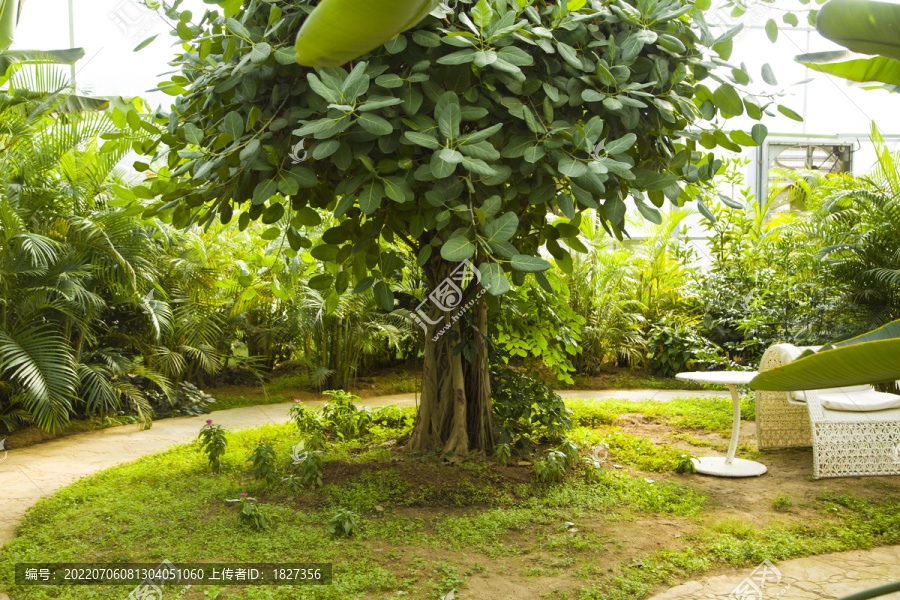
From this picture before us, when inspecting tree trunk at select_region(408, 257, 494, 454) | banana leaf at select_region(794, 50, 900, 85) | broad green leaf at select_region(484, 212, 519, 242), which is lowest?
tree trunk at select_region(408, 257, 494, 454)

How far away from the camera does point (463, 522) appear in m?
3.05

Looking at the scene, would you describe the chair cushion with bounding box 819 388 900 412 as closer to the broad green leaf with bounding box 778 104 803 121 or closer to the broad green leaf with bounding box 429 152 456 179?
the broad green leaf with bounding box 778 104 803 121

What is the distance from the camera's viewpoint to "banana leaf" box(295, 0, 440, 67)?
655mm

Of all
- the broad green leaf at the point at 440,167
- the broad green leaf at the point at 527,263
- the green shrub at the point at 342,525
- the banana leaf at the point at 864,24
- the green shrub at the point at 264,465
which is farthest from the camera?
the green shrub at the point at 264,465

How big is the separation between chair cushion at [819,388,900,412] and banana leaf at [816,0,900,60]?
13.4 ft

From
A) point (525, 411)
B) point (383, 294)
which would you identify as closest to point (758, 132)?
point (383, 294)

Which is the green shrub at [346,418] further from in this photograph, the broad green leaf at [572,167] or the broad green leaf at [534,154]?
the broad green leaf at [572,167]

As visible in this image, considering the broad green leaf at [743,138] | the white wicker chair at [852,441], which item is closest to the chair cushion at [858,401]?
the white wicker chair at [852,441]

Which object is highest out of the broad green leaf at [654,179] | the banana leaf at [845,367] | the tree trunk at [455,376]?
the broad green leaf at [654,179]

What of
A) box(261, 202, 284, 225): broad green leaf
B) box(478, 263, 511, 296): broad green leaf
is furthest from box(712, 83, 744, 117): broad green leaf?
box(261, 202, 284, 225): broad green leaf

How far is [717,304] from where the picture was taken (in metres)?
8.48

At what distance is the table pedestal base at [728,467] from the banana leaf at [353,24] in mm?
4015

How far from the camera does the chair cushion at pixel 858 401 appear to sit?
418 cm

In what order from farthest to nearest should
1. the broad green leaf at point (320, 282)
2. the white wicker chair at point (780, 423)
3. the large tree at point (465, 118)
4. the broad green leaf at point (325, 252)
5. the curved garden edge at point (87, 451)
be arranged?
the white wicker chair at point (780, 423) < the curved garden edge at point (87, 451) < the broad green leaf at point (320, 282) < the broad green leaf at point (325, 252) < the large tree at point (465, 118)
